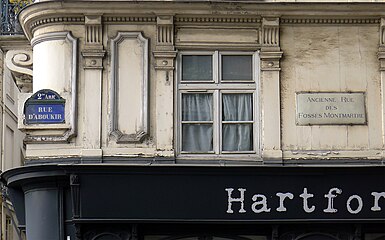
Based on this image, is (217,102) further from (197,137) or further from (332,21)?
(332,21)

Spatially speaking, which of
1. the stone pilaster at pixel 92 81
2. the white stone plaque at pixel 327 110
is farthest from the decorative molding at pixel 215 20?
the white stone plaque at pixel 327 110

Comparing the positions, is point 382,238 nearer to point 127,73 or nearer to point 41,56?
point 127,73

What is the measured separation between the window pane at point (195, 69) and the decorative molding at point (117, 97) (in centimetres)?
76

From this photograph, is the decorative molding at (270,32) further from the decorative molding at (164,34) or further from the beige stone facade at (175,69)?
the decorative molding at (164,34)

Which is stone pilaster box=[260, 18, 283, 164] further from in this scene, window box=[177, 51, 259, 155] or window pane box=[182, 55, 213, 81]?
window pane box=[182, 55, 213, 81]

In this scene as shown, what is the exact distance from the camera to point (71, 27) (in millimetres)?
19812

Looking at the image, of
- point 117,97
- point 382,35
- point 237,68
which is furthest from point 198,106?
point 382,35

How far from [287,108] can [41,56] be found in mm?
4788

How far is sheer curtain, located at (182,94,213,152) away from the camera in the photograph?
19.6m

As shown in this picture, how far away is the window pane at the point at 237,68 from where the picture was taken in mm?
19859

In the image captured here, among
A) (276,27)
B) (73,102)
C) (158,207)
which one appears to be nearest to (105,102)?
(73,102)

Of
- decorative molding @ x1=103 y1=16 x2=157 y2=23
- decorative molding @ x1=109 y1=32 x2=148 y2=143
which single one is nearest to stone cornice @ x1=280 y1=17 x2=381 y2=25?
decorative molding @ x1=103 y1=16 x2=157 y2=23

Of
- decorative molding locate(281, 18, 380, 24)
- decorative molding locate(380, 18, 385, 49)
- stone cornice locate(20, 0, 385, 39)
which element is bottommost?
decorative molding locate(380, 18, 385, 49)

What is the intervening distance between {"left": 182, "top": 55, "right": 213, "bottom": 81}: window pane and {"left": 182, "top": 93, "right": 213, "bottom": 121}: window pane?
0.33 m
